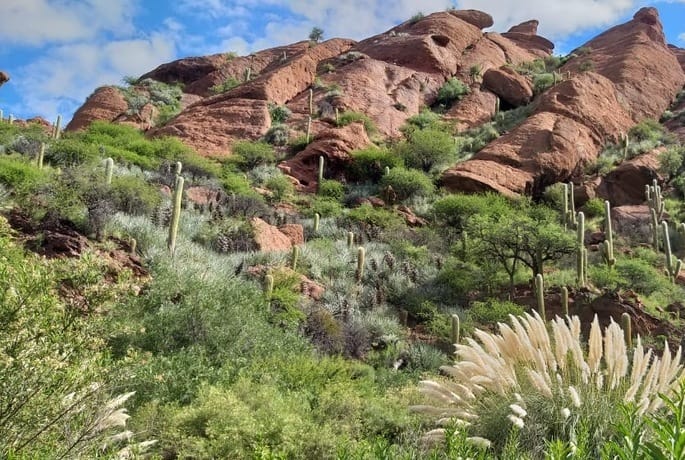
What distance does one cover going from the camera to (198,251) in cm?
1347

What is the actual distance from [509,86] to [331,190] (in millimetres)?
17687

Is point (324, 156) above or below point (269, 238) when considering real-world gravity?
above

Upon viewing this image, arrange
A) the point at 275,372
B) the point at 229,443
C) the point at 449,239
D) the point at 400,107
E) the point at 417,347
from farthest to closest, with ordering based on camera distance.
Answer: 1. the point at 400,107
2. the point at 449,239
3. the point at 417,347
4. the point at 275,372
5. the point at 229,443

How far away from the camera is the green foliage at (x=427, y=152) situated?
2820cm

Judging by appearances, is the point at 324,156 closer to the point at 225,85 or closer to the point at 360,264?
the point at 360,264

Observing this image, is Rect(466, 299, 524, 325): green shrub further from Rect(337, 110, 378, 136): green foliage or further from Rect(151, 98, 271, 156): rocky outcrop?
→ Rect(337, 110, 378, 136): green foliage

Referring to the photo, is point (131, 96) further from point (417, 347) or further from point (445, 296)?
point (417, 347)

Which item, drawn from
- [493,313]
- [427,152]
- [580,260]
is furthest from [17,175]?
[427,152]

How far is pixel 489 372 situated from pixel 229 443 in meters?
2.29

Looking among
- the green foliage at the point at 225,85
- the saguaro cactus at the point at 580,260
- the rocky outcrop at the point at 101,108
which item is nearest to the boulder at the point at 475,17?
the green foliage at the point at 225,85

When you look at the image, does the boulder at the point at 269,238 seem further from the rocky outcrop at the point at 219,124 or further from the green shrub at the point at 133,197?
the rocky outcrop at the point at 219,124

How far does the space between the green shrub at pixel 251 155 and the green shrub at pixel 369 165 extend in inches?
152

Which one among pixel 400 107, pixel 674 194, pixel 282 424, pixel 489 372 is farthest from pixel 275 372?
pixel 400 107

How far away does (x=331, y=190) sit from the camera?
81.0 feet
